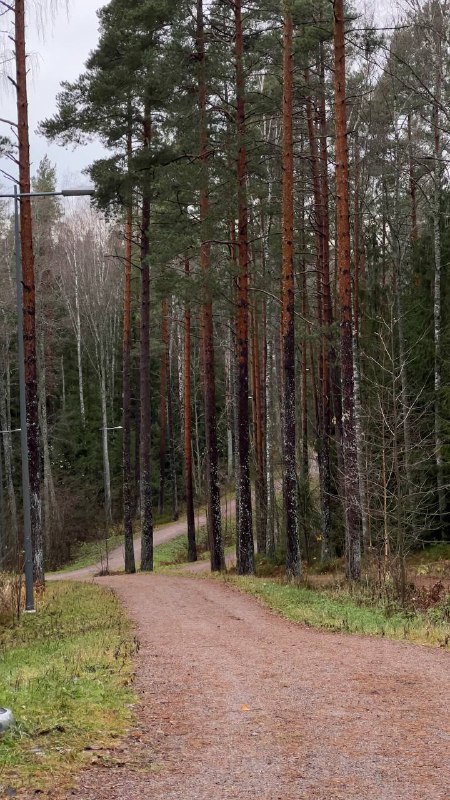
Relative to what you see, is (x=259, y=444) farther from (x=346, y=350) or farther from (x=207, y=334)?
(x=346, y=350)

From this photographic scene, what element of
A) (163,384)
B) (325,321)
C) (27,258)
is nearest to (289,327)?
(325,321)

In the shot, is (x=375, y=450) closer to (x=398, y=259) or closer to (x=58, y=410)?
(x=398, y=259)

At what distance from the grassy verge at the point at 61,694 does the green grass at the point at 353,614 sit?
2747mm

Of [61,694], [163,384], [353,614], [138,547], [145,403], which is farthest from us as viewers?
[163,384]

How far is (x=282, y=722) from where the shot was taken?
6.26 meters

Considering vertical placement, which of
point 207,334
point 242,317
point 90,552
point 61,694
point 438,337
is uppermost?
point 207,334

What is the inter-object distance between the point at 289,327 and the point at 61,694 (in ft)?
36.4

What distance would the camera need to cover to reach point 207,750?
5.59m

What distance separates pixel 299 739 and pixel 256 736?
1.06 feet

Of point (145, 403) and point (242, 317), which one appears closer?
point (242, 317)

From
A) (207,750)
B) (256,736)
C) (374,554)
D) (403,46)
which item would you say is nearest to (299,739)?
(256,736)

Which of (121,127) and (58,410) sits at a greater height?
(121,127)

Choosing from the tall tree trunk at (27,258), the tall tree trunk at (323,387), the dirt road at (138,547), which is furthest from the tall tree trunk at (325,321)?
the dirt road at (138,547)

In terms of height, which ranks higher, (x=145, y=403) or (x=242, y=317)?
(x=242, y=317)
